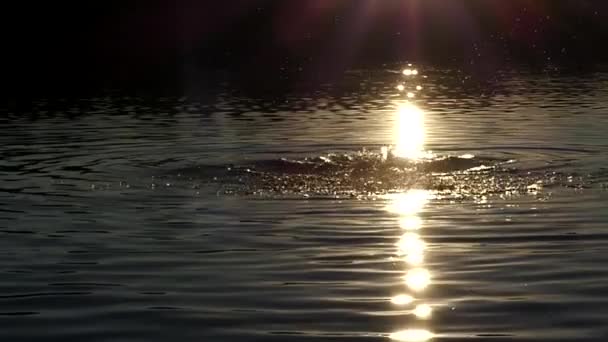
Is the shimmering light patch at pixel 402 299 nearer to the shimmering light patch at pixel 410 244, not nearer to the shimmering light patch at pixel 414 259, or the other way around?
the shimmering light patch at pixel 414 259

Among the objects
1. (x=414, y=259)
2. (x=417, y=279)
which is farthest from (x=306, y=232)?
(x=417, y=279)

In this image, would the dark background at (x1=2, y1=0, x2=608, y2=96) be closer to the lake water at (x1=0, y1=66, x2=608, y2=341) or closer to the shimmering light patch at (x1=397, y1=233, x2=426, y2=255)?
the lake water at (x1=0, y1=66, x2=608, y2=341)

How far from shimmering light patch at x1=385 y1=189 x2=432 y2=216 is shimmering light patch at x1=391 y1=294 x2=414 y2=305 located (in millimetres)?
5664

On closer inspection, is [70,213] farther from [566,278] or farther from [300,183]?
[566,278]

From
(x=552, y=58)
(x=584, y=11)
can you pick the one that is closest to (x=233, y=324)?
(x=552, y=58)

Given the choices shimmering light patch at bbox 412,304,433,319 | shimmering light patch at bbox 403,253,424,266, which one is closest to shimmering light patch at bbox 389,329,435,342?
shimmering light patch at bbox 412,304,433,319

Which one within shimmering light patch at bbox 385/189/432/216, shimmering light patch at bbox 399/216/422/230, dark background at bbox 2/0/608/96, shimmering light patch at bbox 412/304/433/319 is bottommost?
shimmering light patch at bbox 412/304/433/319

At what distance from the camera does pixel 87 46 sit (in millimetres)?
98625

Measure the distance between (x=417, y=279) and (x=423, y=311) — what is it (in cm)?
163

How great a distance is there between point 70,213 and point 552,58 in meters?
70.7

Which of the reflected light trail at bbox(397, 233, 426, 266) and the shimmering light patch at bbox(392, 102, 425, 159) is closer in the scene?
the reflected light trail at bbox(397, 233, 426, 266)

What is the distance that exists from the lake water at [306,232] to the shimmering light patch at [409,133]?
144 mm

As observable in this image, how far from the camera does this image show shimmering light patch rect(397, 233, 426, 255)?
16672 millimetres

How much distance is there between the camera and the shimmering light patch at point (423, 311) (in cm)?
1308
